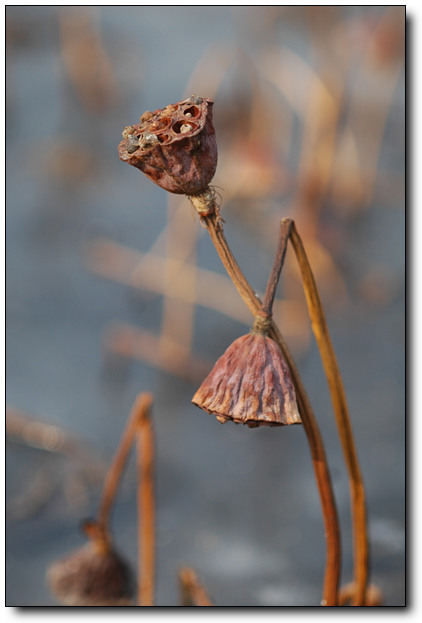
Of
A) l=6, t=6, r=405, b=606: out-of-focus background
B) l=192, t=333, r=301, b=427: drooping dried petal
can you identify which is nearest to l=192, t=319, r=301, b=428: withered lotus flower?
l=192, t=333, r=301, b=427: drooping dried petal

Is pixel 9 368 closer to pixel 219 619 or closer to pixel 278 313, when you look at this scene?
pixel 278 313

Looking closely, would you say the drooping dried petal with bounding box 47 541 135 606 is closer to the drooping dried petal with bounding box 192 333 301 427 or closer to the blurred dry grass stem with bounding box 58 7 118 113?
the drooping dried petal with bounding box 192 333 301 427

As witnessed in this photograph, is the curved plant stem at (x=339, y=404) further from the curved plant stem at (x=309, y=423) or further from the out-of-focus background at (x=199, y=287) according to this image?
the out-of-focus background at (x=199, y=287)

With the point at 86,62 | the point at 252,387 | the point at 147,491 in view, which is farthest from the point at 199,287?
the point at 252,387

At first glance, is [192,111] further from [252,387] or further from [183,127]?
[252,387]

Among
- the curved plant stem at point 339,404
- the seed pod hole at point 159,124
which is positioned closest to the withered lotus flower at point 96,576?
the curved plant stem at point 339,404
